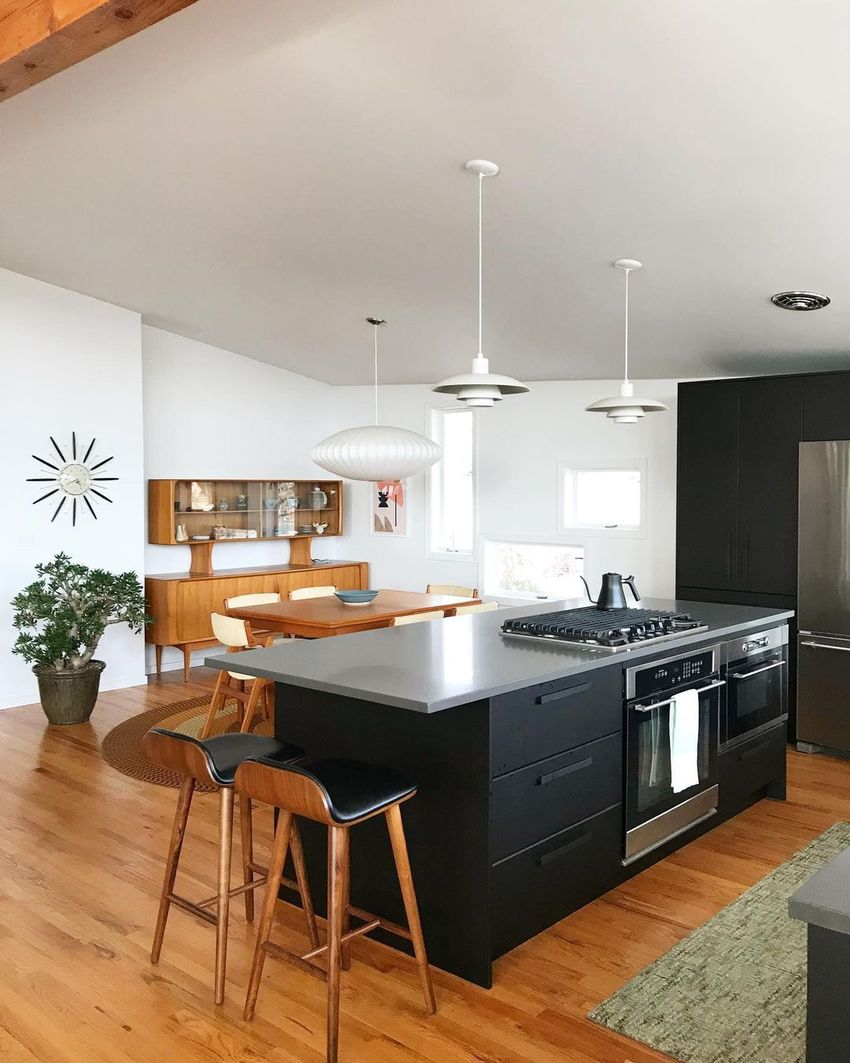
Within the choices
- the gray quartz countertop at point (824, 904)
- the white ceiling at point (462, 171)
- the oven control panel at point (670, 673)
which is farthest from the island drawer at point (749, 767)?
the gray quartz countertop at point (824, 904)

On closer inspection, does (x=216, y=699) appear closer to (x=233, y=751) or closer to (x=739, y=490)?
(x=233, y=751)

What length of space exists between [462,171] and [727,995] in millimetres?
3030

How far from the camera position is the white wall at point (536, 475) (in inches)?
265

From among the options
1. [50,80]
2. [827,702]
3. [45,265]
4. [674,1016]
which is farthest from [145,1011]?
[45,265]

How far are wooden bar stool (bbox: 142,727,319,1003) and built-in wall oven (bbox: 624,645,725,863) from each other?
1.18 m

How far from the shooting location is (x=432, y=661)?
116 inches

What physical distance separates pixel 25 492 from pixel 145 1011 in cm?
438

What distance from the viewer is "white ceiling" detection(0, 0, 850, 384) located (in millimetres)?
2689

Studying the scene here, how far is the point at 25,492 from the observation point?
6102 millimetres

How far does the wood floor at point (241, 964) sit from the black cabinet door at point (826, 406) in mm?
2047

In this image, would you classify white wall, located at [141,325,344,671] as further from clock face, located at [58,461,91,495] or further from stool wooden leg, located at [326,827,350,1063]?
stool wooden leg, located at [326,827,350,1063]

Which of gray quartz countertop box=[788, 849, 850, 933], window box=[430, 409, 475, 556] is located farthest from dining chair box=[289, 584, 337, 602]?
gray quartz countertop box=[788, 849, 850, 933]

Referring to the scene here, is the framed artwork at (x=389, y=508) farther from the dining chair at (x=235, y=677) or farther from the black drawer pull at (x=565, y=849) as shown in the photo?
the black drawer pull at (x=565, y=849)

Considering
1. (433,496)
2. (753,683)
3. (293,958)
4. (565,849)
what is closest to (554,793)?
(565,849)
